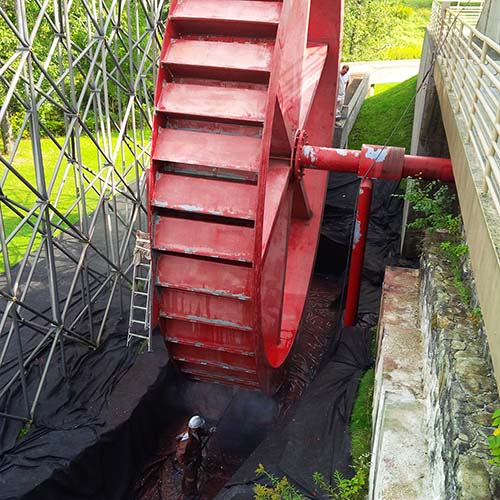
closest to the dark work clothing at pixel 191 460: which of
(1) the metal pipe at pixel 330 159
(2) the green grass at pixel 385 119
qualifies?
(1) the metal pipe at pixel 330 159

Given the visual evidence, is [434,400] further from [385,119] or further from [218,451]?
[385,119]

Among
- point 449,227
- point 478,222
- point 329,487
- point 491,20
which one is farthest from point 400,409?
point 491,20

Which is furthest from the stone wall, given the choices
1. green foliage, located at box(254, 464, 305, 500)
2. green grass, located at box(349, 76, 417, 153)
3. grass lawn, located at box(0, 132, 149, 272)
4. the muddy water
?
green grass, located at box(349, 76, 417, 153)

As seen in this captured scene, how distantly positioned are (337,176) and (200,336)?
635 centimetres

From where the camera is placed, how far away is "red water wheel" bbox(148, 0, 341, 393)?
17.0 feet

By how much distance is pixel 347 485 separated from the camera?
4793 mm

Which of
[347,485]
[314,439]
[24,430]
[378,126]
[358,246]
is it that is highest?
[378,126]

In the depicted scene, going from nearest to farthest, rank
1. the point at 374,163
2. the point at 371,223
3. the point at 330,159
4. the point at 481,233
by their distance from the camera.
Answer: the point at 481,233 → the point at 374,163 → the point at 330,159 → the point at 371,223

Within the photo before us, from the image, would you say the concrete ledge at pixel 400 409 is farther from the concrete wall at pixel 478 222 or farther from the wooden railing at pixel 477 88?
the wooden railing at pixel 477 88

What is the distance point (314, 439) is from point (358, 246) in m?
2.56

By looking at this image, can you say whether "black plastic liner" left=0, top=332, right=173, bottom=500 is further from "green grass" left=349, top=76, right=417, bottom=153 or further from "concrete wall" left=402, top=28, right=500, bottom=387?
"green grass" left=349, top=76, right=417, bottom=153

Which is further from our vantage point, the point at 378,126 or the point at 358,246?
the point at 378,126

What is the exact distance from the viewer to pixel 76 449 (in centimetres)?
553

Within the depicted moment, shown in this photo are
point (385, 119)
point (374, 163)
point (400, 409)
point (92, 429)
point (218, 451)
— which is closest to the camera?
point (400, 409)
